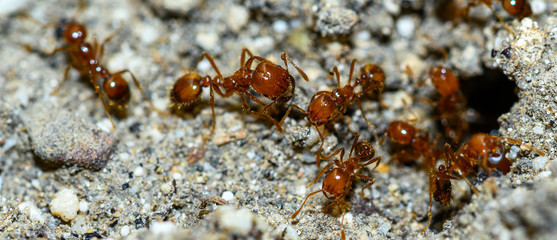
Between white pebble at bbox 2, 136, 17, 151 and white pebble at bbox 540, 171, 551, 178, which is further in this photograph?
white pebble at bbox 2, 136, 17, 151

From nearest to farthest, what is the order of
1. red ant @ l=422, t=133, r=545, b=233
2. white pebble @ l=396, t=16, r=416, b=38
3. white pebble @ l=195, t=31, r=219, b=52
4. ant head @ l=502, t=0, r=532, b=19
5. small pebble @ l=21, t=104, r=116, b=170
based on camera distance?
1. red ant @ l=422, t=133, r=545, b=233
2. small pebble @ l=21, t=104, r=116, b=170
3. ant head @ l=502, t=0, r=532, b=19
4. white pebble @ l=195, t=31, r=219, b=52
5. white pebble @ l=396, t=16, r=416, b=38

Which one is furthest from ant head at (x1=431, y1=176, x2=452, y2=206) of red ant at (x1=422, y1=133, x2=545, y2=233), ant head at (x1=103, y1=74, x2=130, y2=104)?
ant head at (x1=103, y1=74, x2=130, y2=104)

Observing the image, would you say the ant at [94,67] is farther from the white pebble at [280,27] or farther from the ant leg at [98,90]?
the white pebble at [280,27]

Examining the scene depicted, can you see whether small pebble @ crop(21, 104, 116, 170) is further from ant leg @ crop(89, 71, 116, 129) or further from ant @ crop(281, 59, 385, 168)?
ant @ crop(281, 59, 385, 168)

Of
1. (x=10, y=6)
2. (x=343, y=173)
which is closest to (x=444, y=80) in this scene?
(x=343, y=173)

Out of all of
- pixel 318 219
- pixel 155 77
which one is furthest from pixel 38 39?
pixel 318 219

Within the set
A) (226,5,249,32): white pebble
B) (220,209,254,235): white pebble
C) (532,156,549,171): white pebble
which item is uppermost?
(226,5,249,32): white pebble
